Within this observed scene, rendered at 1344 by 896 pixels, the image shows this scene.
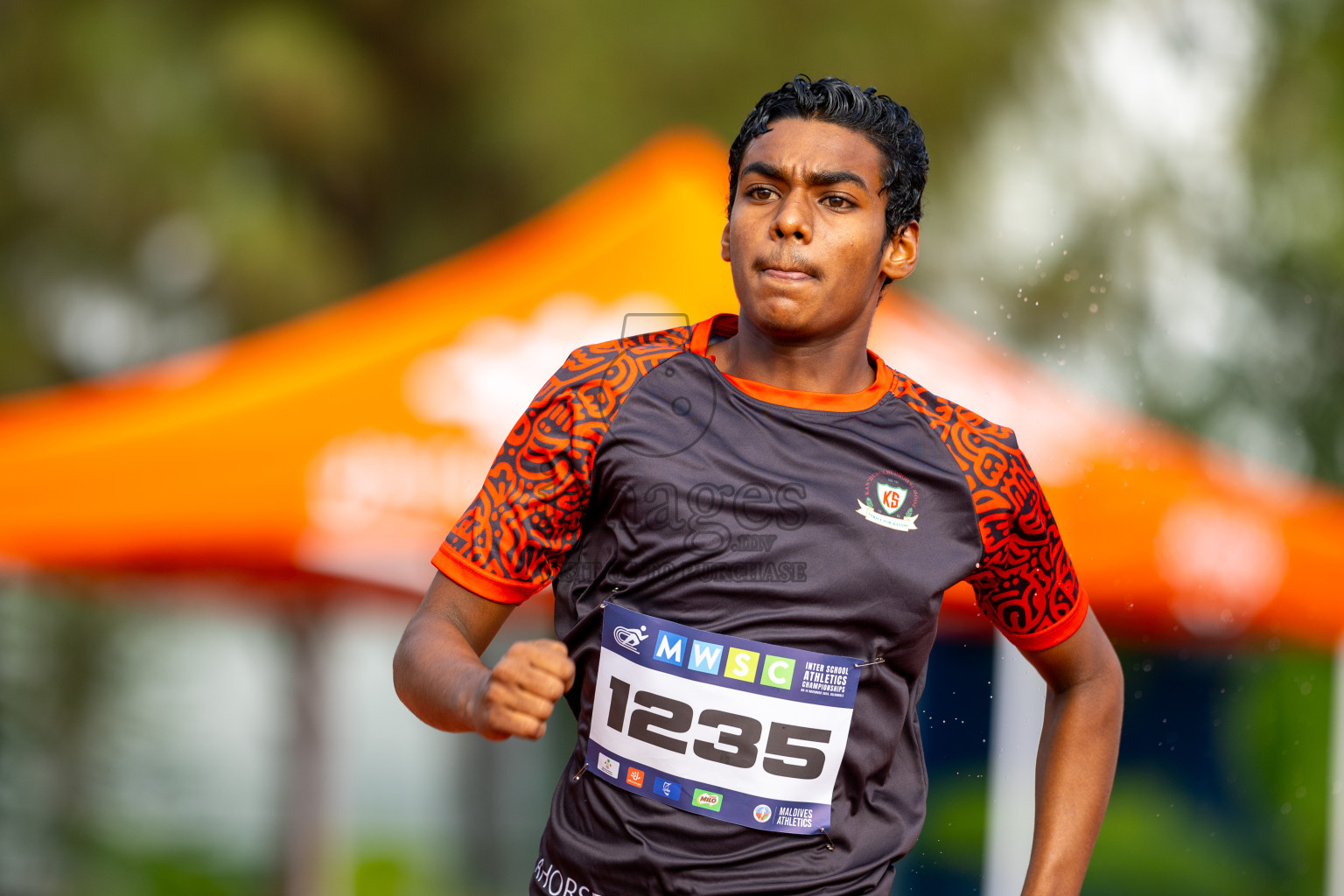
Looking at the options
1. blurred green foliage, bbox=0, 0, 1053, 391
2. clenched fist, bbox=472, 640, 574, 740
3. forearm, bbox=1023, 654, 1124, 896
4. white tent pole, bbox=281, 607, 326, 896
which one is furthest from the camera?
blurred green foliage, bbox=0, 0, 1053, 391

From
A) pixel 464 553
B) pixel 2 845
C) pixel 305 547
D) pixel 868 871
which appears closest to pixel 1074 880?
pixel 868 871

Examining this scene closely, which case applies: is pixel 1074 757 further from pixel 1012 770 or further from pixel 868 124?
pixel 1012 770

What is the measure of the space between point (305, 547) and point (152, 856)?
4.50m

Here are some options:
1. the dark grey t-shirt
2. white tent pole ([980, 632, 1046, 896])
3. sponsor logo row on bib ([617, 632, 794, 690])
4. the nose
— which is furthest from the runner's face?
white tent pole ([980, 632, 1046, 896])

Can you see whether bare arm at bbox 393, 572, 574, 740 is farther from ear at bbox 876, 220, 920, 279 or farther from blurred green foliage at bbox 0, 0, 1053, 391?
blurred green foliage at bbox 0, 0, 1053, 391

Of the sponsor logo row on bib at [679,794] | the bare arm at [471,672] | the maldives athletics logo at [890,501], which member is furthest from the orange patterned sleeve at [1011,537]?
the bare arm at [471,672]

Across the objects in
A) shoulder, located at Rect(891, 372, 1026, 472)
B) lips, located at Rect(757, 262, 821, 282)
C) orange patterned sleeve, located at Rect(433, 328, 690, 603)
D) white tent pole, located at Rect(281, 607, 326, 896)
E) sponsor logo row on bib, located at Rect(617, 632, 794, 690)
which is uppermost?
lips, located at Rect(757, 262, 821, 282)

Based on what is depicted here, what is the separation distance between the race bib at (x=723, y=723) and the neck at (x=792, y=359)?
376 millimetres

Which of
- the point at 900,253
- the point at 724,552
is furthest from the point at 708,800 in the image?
the point at 900,253

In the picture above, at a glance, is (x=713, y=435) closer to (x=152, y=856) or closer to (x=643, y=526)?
(x=643, y=526)

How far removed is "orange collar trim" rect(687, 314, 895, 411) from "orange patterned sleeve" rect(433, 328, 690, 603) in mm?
157

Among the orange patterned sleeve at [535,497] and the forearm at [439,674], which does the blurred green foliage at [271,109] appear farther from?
the forearm at [439,674]

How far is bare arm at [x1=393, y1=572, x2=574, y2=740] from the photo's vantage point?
141 centimetres

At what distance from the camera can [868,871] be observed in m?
1.75
